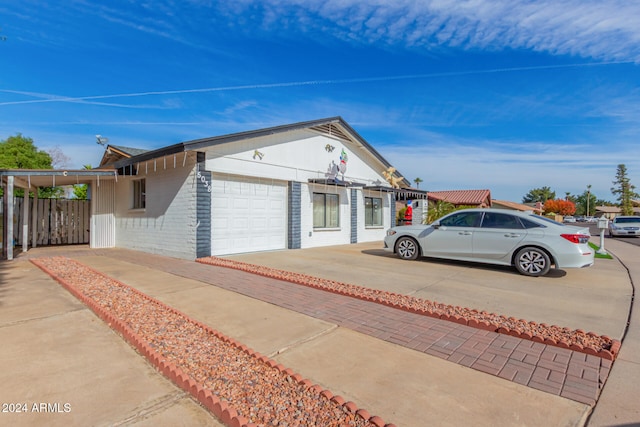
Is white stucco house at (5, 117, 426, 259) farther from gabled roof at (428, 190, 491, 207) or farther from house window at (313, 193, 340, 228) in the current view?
gabled roof at (428, 190, 491, 207)

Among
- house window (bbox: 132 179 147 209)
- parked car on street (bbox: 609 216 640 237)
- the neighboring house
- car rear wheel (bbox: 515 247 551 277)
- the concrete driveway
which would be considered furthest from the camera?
parked car on street (bbox: 609 216 640 237)

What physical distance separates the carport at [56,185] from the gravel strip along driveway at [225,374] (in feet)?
23.9

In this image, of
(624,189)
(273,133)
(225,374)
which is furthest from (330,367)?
(624,189)

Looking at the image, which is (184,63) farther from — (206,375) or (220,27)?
(206,375)

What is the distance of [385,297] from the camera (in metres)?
5.39

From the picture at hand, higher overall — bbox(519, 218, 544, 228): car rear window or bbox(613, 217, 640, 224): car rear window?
bbox(519, 218, 544, 228): car rear window

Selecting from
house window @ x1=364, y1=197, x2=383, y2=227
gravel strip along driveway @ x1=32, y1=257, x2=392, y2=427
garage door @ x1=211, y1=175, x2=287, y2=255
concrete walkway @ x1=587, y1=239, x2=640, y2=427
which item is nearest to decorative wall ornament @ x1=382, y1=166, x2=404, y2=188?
house window @ x1=364, y1=197, x2=383, y2=227

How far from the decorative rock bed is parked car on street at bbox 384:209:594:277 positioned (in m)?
3.56

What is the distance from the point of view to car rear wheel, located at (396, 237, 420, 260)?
934cm

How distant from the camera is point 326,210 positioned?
44.7 feet

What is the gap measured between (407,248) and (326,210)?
482 cm

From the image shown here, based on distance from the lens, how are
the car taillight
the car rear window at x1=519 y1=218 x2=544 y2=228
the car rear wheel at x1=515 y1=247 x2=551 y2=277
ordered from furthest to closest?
the car rear window at x1=519 y1=218 x2=544 y2=228
the car rear wheel at x1=515 y1=247 x2=551 y2=277
the car taillight

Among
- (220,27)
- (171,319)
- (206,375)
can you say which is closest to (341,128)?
(220,27)

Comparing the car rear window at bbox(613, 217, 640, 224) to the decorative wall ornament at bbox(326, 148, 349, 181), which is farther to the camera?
the car rear window at bbox(613, 217, 640, 224)
